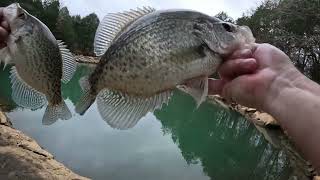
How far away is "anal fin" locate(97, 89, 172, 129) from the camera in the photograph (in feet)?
6.15

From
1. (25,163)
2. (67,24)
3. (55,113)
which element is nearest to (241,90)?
(55,113)

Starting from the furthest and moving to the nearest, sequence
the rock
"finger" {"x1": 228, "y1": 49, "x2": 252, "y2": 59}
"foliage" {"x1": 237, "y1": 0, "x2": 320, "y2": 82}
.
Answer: "foliage" {"x1": 237, "y1": 0, "x2": 320, "y2": 82}, the rock, "finger" {"x1": 228, "y1": 49, "x2": 252, "y2": 59}

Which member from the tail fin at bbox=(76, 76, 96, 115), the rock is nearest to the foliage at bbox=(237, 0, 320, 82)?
the rock

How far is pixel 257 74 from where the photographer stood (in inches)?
87.5

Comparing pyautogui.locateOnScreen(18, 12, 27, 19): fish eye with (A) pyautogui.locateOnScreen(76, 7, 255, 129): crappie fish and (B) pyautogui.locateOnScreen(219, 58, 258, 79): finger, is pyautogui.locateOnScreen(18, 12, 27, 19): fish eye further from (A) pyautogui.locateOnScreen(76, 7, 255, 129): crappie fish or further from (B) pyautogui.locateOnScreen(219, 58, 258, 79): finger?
(B) pyautogui.locateOnScreen(219, 58, 258, 79): finger

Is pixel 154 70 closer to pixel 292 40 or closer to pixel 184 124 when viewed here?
pixel 184 124

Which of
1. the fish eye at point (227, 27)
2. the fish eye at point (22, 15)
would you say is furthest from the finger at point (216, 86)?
the fish eye at point (22, 15)

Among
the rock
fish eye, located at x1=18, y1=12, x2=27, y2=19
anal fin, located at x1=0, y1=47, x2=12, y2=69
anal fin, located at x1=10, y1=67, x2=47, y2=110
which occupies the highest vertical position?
fish eye, located at x1=18, y1=12, x2=27, y2=19

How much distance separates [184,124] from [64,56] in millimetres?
17777

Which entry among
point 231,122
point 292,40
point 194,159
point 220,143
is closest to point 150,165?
point 194,159

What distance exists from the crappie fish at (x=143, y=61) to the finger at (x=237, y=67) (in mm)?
202

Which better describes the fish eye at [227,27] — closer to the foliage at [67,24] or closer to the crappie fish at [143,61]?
the crappie fish at [143,61]

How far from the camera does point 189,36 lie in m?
1.91

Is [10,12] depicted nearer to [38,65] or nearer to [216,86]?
[38,65]
